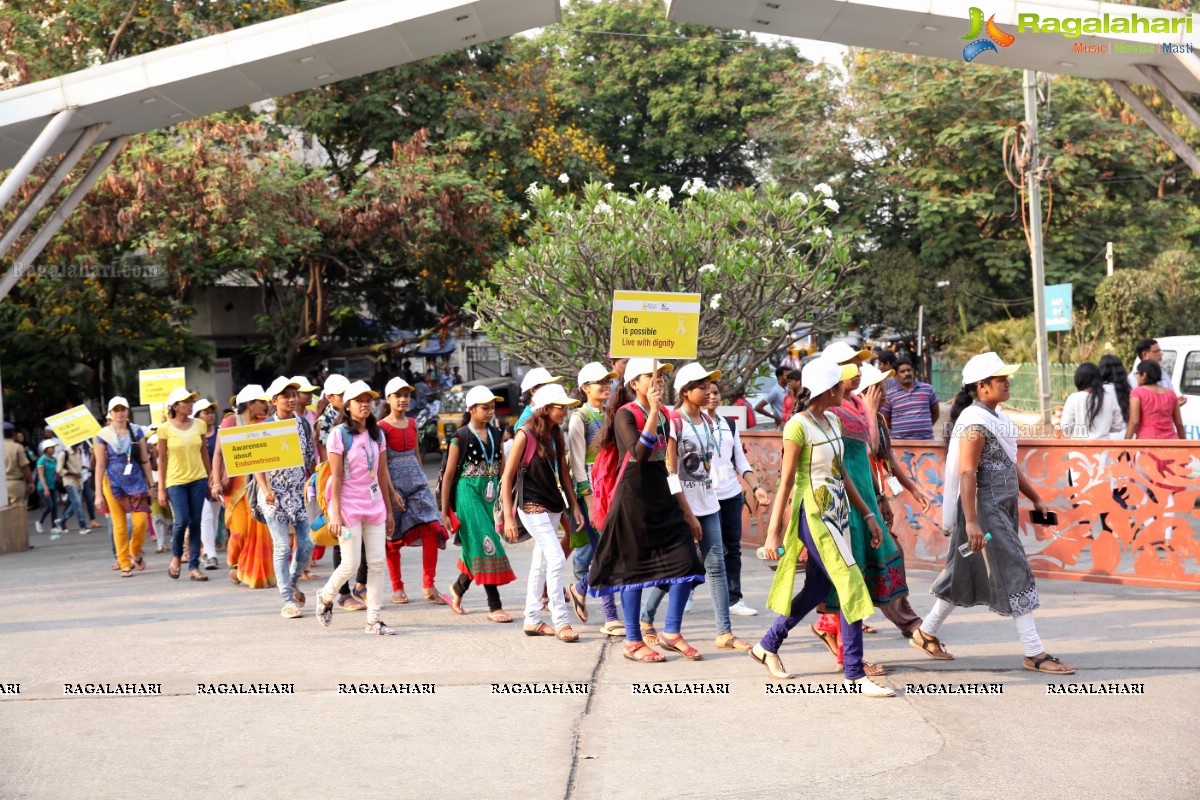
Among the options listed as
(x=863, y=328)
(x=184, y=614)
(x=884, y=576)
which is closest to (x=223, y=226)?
(x=184, y=614)

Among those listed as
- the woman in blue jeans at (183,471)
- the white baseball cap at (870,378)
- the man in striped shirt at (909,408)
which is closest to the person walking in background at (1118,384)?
the man in striped shirt at (909,408)

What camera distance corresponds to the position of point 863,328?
3828 centimetres

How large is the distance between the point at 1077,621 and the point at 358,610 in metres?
5.06

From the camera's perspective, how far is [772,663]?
6.86 metres

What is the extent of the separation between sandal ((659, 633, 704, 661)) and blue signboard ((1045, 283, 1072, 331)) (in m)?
14.5

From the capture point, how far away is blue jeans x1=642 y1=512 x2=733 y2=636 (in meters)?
7.70

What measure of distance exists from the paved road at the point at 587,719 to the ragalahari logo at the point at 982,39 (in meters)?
4.75

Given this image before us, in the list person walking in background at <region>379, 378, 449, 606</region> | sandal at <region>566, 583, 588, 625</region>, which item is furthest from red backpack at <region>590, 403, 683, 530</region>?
person walking in background at <region>379, 378, 449, 606</region>

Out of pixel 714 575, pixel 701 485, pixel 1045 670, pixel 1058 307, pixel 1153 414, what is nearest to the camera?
pixel 1045 670

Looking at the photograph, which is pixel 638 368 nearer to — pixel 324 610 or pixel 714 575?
pixel 714 575

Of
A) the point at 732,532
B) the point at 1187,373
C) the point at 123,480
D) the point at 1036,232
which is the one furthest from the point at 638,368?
the point at 1036,232

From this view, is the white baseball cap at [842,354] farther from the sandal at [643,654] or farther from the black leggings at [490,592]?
the black leggings at [490,592]

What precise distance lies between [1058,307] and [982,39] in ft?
Answer: 33.8

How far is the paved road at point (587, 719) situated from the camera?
5.20 metres
